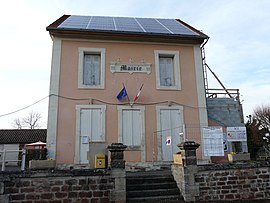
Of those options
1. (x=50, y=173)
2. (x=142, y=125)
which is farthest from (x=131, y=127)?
(x=50, y=173)

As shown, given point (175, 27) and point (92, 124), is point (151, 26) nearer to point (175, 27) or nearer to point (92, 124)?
point (175, 27)

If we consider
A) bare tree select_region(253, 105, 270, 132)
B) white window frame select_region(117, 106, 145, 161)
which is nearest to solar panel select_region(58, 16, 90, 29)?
white window frame select_region(117, 106, 145, 161)

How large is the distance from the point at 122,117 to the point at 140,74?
231 cm

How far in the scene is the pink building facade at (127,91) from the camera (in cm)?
1020

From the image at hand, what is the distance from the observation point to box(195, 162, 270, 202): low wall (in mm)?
6863

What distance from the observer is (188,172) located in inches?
267

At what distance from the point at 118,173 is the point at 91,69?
20.1 feet

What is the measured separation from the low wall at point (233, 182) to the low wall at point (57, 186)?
2756mm

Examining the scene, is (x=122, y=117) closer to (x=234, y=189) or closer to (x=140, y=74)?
(x=140, y=74)

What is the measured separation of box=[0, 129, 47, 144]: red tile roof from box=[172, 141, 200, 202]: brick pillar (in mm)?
20117

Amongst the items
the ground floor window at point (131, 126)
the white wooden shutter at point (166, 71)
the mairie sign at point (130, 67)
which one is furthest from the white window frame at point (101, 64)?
the white wooden shutter at point (166, 71)

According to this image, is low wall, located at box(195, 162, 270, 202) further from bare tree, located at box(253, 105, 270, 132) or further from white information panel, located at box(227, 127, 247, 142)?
bare tree, located at box(253, 105, 270, 132)

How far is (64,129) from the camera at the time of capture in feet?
33.0

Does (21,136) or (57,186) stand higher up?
(21,136)
